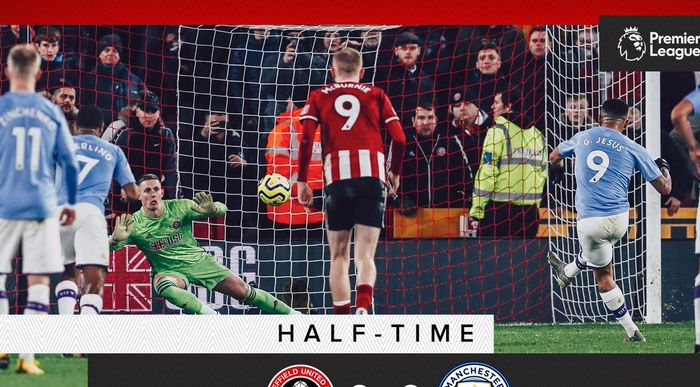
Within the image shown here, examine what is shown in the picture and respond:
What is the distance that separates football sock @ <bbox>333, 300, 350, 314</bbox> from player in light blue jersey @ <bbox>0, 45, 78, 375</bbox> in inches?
50.5

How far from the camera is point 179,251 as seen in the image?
6426 millimetres

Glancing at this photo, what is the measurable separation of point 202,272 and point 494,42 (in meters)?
1.90

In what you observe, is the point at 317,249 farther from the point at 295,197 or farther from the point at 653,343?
the point at 653,343

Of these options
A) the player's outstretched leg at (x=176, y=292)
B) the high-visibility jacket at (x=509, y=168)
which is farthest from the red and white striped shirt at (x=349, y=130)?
the player's outstretched leg at (x=176, y=292)

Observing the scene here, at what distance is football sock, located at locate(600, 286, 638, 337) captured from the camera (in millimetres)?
6457

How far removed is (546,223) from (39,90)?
255cm

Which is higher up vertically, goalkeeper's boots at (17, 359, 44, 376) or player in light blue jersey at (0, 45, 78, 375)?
player in light blue jersey at (0, 45, 78, 375)

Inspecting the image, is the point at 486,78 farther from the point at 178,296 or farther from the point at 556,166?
the point at 178,296

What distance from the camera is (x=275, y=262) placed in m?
6.56

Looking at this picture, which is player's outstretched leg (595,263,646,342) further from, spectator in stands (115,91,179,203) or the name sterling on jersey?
the name sterling on jersey

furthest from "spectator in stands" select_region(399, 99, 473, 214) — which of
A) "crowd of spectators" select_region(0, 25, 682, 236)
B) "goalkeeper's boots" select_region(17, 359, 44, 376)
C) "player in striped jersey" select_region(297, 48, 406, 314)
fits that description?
"goalkeeper's boots" select_region(17, 359, 44, 376)

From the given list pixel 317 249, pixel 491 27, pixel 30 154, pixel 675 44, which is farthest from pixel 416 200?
pixel 30 154

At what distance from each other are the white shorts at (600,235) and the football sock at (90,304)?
2334mm
